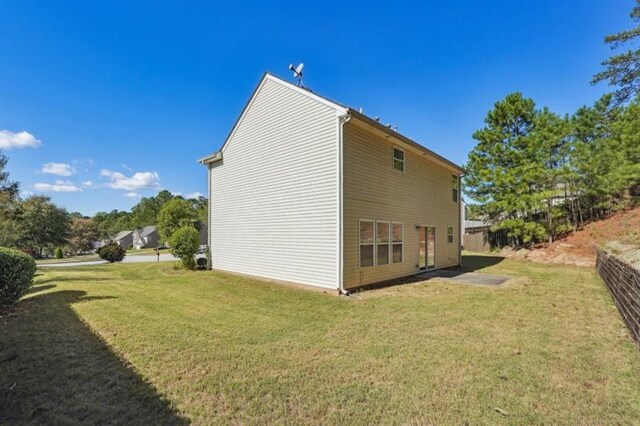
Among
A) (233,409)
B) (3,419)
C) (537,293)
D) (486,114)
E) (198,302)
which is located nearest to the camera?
(3,419)

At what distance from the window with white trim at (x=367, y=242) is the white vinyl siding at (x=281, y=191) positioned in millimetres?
1193

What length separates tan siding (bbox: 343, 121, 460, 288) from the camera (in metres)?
8.66

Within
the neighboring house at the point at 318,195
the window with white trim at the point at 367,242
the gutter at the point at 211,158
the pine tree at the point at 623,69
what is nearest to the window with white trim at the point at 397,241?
the neighboring house at the point at 318,195

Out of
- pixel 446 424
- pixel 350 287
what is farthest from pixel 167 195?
pixel 446 424

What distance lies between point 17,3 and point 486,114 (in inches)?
958

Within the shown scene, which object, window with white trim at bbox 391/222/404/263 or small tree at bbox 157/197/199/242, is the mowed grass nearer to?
window with white trim at bbox 391/222/404/263

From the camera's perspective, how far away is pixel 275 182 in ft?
33.6

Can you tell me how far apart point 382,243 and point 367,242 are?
922 millimetres

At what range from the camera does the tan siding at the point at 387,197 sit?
8.66m

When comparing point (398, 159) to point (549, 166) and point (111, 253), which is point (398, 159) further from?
point (111, 253)

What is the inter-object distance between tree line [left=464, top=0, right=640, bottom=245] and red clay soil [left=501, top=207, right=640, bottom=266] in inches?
36.8

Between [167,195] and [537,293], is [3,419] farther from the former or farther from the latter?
[167,195]

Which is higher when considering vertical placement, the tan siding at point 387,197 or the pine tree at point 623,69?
the pine tree at point 623,69

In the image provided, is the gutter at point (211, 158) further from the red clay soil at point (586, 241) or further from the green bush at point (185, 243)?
the red clay soil at point (586, 241)
